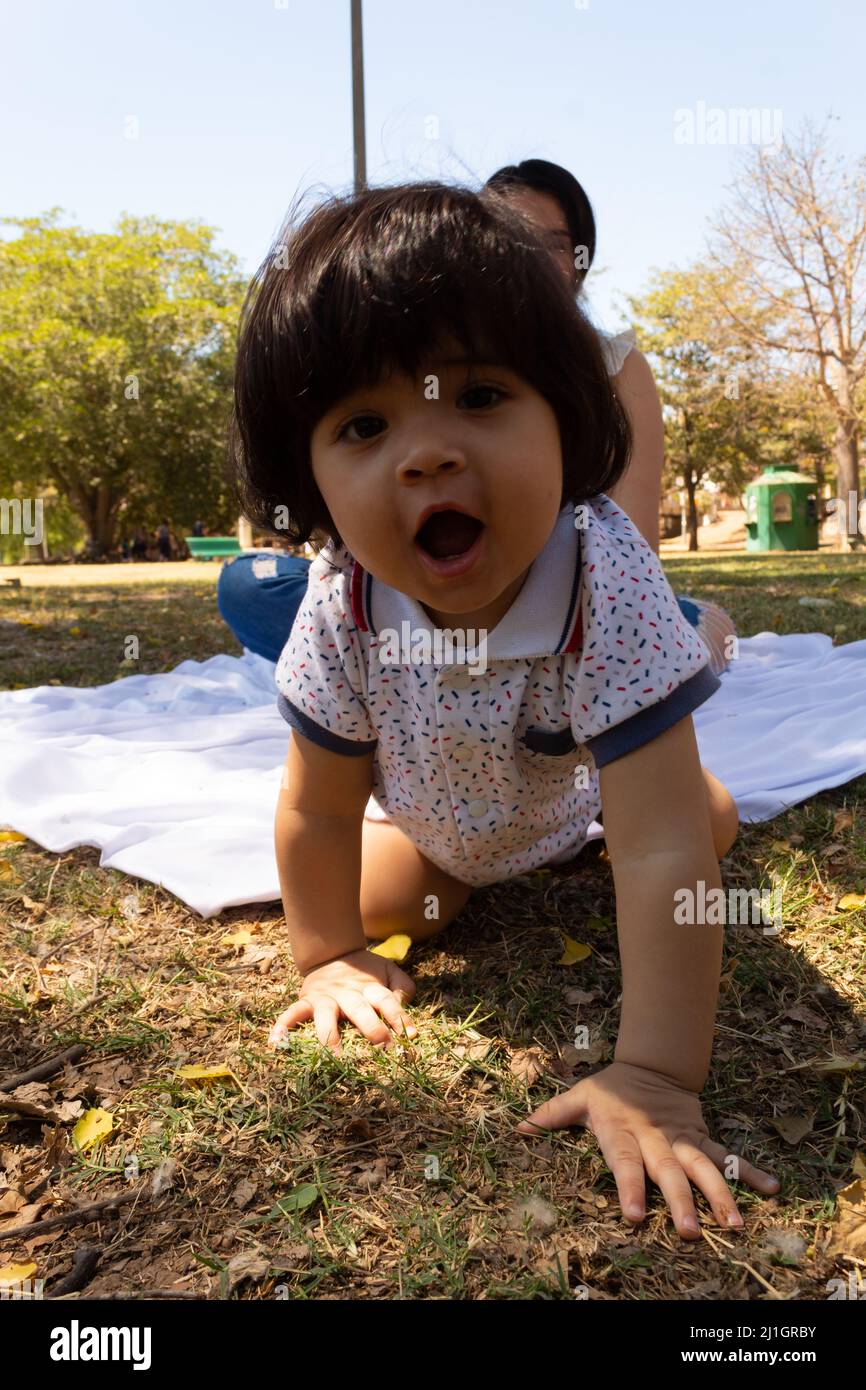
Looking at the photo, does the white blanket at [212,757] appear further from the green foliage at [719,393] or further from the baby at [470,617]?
the green foliage at [719,393]

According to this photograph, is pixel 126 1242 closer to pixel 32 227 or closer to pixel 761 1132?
pixel 761 1132

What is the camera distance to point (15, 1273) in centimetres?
136

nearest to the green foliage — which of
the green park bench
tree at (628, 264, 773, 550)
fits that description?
tree at (628, 264, 773, 550)

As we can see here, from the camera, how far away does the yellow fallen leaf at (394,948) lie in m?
2.18

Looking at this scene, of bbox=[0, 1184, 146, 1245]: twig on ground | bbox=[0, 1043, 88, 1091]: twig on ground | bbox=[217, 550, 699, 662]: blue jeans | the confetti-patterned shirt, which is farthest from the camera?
bbox=[217, 550, 699, 662]: blue jeans

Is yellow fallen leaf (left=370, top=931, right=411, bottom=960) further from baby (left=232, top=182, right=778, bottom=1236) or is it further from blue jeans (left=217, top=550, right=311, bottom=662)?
blue jeans (left=217, top=550, right=311, bottom=662)

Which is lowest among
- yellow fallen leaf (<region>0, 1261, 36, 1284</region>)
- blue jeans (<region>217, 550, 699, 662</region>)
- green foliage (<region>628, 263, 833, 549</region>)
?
yellow fallen leaf (<region>0, 1261, 36, 1284</region>)

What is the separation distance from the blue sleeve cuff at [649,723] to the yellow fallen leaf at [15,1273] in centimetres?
108

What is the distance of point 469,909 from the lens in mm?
2420

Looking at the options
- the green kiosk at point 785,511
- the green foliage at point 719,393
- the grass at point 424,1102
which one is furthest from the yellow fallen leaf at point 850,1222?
the green kiosk at point 785,511

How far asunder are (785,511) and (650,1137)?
75.9 feet

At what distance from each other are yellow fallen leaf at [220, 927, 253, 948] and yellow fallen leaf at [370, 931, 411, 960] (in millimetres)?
320

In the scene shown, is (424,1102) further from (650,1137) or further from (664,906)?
(664,906)

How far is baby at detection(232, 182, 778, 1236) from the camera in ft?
4.89
